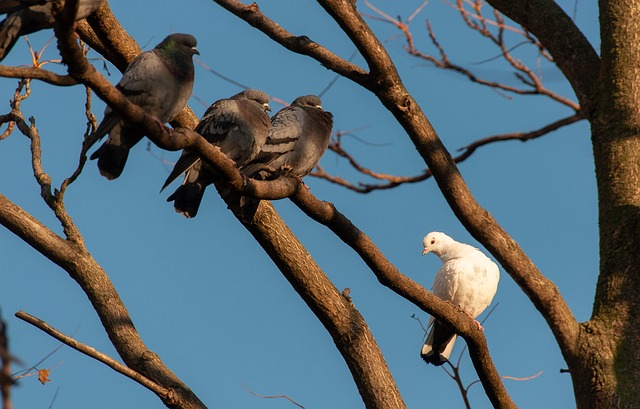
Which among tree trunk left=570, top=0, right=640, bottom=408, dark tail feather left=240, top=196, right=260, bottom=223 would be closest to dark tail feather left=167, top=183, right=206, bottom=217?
dark tail feather left=240, top=196, right=260, bottom=223

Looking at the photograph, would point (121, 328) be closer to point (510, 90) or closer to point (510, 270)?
point (510, 270)

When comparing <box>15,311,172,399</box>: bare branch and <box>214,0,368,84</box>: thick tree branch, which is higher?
<box>214,0,368,84</box>: thick tree branch

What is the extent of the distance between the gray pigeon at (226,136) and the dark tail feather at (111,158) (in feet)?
2.50

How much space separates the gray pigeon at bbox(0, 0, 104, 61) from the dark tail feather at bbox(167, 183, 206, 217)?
1508mm

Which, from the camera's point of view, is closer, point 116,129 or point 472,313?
point 116,129

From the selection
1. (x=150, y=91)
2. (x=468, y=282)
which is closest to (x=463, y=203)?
(x=150, y=91)

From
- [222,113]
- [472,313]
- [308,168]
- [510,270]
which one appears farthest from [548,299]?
[472,313]

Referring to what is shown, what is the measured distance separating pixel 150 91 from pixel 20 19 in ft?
3.35

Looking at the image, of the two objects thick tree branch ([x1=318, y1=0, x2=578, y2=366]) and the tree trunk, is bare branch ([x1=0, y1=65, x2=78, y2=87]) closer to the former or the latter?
thick tree branch ([x1=318, y1=0, x2=578, y2=366])

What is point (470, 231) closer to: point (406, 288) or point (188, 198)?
point (406, 288)

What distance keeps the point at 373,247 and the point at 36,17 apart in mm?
2231

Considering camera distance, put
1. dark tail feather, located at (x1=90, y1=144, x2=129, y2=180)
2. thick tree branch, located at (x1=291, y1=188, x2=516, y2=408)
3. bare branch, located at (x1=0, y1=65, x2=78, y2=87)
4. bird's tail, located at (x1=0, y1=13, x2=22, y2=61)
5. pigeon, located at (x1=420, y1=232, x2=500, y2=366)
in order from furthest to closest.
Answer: pigeon, located at (x1=420, y1=232, x2=500, y2=366) → thick tree branch, located at (x1=291, y1=188, x2=516, y2=408) → dark tail feather, located at (x1=90, y1=144, x2=129, y2=180) → bird's tail, located at (x1=0, y1=13, x2=22, y2=61) → bare branch, located at (x1=0, y1=65, x2=78, y2=87)

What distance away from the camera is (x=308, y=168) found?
6.30 meters

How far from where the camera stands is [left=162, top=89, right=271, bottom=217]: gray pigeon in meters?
5.23
